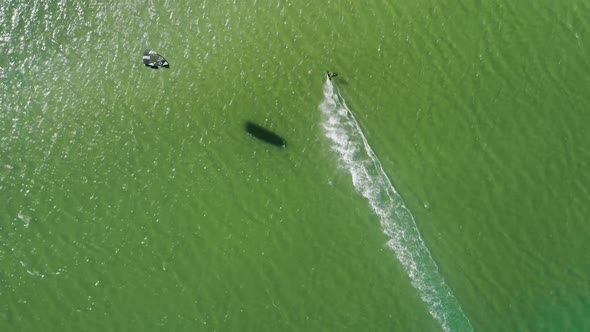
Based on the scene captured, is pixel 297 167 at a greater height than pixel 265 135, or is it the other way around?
pixel 265 135

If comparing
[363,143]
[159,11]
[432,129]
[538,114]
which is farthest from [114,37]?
[538,114]

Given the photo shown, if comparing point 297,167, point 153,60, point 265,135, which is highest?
point 153,60

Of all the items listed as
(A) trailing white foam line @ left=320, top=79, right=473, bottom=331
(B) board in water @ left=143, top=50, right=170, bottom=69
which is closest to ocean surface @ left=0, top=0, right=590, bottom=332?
(A) trailing white foam line @ left=320, top=79, right=473, bottom=331

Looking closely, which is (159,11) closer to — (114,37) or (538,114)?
(114,37)

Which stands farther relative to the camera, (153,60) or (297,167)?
(153,60)

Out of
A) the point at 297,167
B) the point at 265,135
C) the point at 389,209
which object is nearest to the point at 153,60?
the point at 265,135

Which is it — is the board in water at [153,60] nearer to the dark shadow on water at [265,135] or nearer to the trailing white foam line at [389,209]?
the dark shadow on water at [265,135]

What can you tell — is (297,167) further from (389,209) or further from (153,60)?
(153,60)
